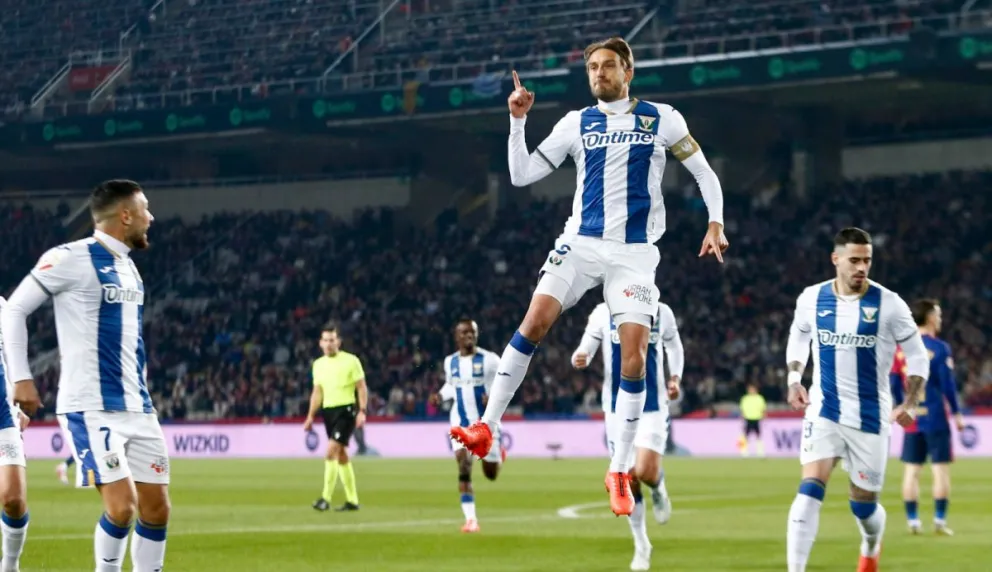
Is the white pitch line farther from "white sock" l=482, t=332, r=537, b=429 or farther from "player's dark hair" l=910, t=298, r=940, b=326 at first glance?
"white sock" l=482, t=332, r=537, b=429

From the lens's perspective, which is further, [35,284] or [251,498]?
[251,498]

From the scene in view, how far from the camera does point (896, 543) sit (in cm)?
1608


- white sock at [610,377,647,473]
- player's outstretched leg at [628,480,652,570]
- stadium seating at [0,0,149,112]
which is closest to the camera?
white sock at [610,377,647,473]

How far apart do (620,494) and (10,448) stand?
171 inches

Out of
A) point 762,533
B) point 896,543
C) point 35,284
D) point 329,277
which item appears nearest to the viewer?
point 35,284

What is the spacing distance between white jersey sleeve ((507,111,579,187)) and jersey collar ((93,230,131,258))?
242cm

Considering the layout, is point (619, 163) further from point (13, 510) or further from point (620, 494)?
point (13, 510)

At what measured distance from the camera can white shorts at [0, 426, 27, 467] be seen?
1105cm

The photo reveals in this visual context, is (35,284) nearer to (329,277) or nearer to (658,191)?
(658,191)

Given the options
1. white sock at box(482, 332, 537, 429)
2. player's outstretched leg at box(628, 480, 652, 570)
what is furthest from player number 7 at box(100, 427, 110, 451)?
player's outstretched leg at box(628, 480, 652, 570)

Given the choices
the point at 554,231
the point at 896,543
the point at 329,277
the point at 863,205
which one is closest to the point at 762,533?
the point at 896,543

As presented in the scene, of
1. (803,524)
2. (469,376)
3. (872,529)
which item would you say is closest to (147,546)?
(803,524)

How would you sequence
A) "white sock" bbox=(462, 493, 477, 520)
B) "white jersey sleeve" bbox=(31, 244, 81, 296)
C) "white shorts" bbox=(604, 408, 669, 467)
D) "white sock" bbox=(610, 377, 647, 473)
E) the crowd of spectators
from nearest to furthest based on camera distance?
1. "white jersey sleeve" bbox=(31, 244, 81, 296)
2. "white sock" bbox=(610, 377, 647, 473)
3. "white shorts" bbox=(604, 408, 669, 467)
4. "white sock" bbox=(462, 493, 477, 520)
5. the crowd of spectators

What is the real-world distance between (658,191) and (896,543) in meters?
7.50
